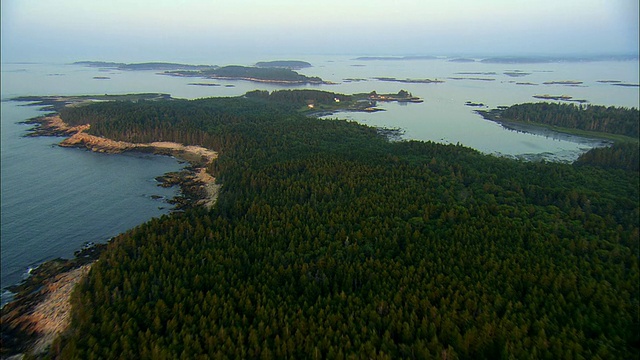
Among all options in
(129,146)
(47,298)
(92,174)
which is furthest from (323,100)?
(47,298)

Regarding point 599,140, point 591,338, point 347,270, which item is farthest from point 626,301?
point 599,140

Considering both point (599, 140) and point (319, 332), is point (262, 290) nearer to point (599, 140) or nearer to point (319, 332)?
point (319, 332)

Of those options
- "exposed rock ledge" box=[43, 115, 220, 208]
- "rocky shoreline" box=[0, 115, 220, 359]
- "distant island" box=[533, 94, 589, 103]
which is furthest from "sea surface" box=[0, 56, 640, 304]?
"distant island" box=[533, 94, 589, 103]

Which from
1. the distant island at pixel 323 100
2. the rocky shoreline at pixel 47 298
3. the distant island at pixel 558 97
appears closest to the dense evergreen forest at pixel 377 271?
the rocky shoreline at pixel 47 298

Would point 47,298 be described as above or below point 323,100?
below

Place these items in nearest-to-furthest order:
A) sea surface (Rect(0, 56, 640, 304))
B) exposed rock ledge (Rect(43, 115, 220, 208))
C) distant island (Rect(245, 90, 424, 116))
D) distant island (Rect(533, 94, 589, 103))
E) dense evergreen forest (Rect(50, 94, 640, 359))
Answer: dense evergreen forest (Rect(50, 94, 640, 359)) < sea surface (Rect(0, 56, 640, 304)) < exposed rock ledge (Rect(43, 115, 220, 208)) < distant island (Rect(245, 90, 424, 116)) < distant island (Rect(533, 94, 589, 103))

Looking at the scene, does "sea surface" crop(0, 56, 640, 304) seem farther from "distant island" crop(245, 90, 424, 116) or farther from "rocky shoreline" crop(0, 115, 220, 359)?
"distant island" crop(245, 90, 424, 116)

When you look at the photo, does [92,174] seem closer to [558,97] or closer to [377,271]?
[377,271]

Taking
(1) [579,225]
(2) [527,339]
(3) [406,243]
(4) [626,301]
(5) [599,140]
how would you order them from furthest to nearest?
(5) [599,140] < (1) [579,225] < (3) [406,243] < (4) [626,301] < (2) [527,339]

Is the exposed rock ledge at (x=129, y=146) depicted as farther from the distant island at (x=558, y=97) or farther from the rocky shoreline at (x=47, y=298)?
the distant island at (x=558, y=97)
